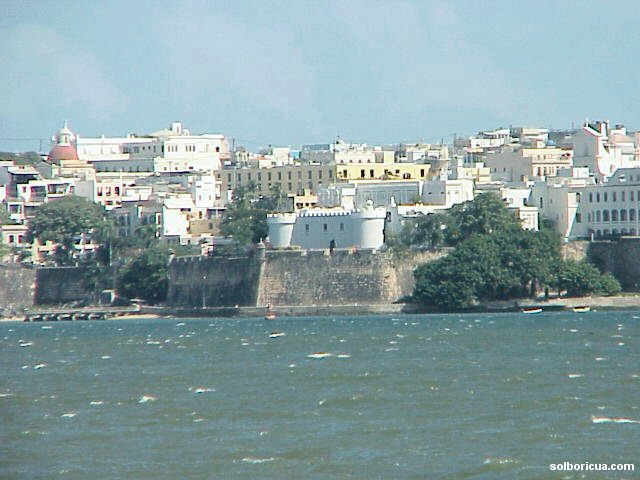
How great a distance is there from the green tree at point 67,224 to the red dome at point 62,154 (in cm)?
2265

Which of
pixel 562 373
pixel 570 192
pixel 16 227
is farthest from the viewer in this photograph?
pixel 16 227

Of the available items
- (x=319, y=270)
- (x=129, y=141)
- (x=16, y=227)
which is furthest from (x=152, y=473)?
(x=129, y=141)

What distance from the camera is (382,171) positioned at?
109 meters

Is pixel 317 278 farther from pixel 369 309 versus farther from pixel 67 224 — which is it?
pixel 67 224

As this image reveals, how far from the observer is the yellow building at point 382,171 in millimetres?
108250

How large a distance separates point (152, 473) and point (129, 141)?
99.6 m

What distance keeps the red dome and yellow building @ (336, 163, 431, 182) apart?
24.3 metres

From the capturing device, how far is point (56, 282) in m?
99.3

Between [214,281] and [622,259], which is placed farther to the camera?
[214,281]

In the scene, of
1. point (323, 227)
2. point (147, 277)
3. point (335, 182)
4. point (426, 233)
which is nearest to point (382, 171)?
point (335, 182)

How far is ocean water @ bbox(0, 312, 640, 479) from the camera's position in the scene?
34.1m

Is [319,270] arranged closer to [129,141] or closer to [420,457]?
[129,141]

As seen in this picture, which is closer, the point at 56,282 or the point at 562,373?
the point at 562,373

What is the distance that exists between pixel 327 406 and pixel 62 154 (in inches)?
3448
